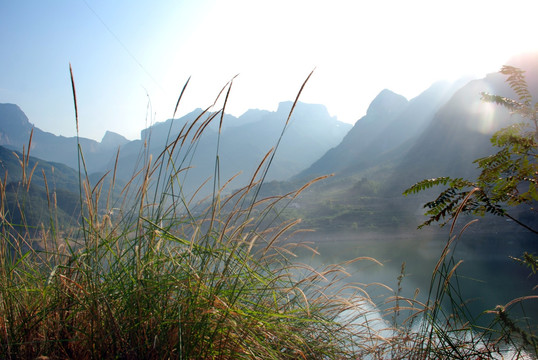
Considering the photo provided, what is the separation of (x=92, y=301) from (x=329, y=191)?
69.3 metres

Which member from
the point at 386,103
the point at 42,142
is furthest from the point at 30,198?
the point at 42,142

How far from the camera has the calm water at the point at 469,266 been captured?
15.4 m

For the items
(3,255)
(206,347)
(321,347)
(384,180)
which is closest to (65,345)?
(206,347)

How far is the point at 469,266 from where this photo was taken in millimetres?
22859

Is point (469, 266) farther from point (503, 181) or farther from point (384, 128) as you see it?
point (384, 128)

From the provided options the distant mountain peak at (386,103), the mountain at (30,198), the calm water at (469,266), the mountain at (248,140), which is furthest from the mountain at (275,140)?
the mountain at (30,198)

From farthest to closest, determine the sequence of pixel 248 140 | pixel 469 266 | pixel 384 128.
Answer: pixel 248 140
pixel 384 128
pixel 469 266

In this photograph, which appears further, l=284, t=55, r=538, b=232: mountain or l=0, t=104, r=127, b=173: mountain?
l=0, t=104, r=127, b=173: mountain

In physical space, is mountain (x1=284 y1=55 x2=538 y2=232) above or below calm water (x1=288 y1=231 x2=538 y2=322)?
above

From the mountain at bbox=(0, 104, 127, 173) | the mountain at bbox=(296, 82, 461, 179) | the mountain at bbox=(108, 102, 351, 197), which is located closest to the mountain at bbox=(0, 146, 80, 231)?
the mountain at bbox=(296, 82, 461, 179)

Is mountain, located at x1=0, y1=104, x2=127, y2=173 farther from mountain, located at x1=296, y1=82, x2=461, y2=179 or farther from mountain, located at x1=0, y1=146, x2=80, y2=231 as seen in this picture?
mountain, located at x1=0, y1=146, x2=80, y2=231

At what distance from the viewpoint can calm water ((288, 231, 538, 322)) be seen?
15.4m

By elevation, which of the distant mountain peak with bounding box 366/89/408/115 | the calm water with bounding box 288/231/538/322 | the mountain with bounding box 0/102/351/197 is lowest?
the calm water with bounding box 288/231/538/322

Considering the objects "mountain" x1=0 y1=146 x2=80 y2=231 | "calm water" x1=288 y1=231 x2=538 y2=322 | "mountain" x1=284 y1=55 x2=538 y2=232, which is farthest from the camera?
"mountain" x1=284 y1=55 x2=538 y2=232
